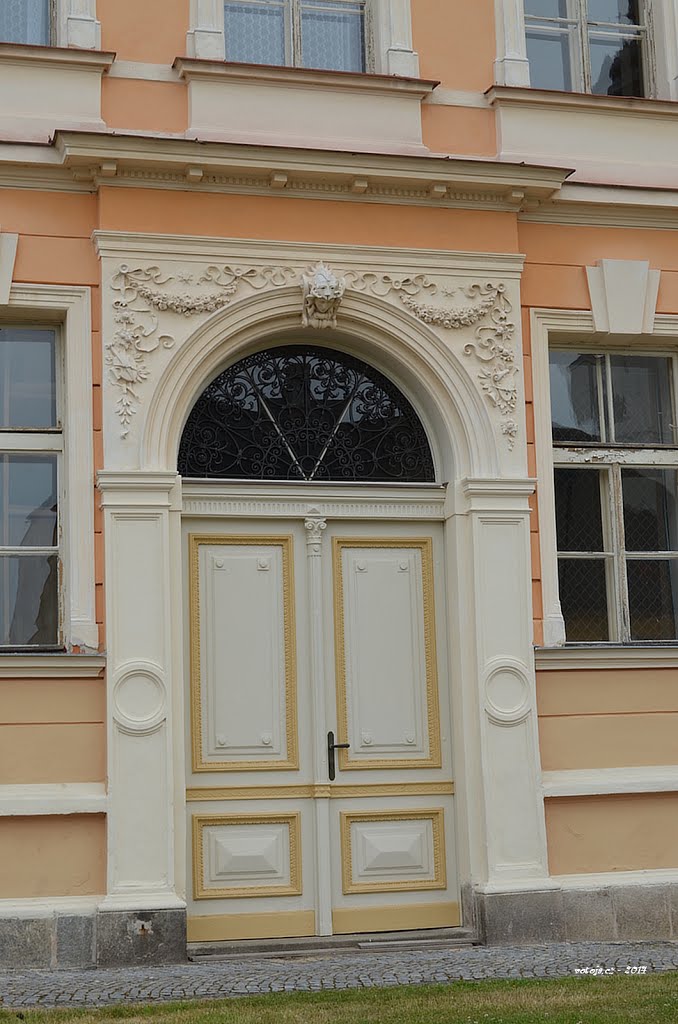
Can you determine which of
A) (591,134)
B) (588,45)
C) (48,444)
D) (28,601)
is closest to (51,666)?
(28,601)

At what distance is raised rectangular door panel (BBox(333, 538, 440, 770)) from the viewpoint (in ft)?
30.2

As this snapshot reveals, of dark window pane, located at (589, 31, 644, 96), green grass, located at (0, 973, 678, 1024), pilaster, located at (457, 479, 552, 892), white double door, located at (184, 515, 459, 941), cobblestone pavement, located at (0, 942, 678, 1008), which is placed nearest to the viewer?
green grass, located at (0, 973, 678, 1024)

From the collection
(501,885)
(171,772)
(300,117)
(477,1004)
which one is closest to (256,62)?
(300,117)

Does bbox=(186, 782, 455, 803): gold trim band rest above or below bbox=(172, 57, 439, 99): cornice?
below

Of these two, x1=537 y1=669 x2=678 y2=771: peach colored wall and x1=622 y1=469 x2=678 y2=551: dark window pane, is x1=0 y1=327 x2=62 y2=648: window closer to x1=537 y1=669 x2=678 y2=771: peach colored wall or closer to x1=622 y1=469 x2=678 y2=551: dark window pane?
x1=537 y1=669 x2=678 y2=771: peach colored wall

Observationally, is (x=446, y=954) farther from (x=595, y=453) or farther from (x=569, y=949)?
(x=595, y=453)

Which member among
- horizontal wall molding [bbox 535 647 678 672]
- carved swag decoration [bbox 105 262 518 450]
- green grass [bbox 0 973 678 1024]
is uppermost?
carved swag decoration [bbox 105 262 518 450]

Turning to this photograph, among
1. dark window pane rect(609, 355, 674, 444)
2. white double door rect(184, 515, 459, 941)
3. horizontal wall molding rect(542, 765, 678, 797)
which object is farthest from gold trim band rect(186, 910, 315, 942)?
dark window pane rect(609, 355, 674, 444)

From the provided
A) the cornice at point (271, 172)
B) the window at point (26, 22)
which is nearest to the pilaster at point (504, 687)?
the cornice at point (271, 172)

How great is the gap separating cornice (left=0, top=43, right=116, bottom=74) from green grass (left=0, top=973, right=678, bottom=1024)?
537 centimetres

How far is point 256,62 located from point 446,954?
553 centimetres

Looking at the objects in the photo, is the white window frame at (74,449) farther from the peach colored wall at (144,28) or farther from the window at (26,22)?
the window at (26,22)

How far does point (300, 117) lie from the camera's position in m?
9.45

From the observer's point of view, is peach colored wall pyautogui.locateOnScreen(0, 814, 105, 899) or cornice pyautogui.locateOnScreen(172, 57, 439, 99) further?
cornice pyautogui.locateOnScreen(172, 57, 439, 99)
